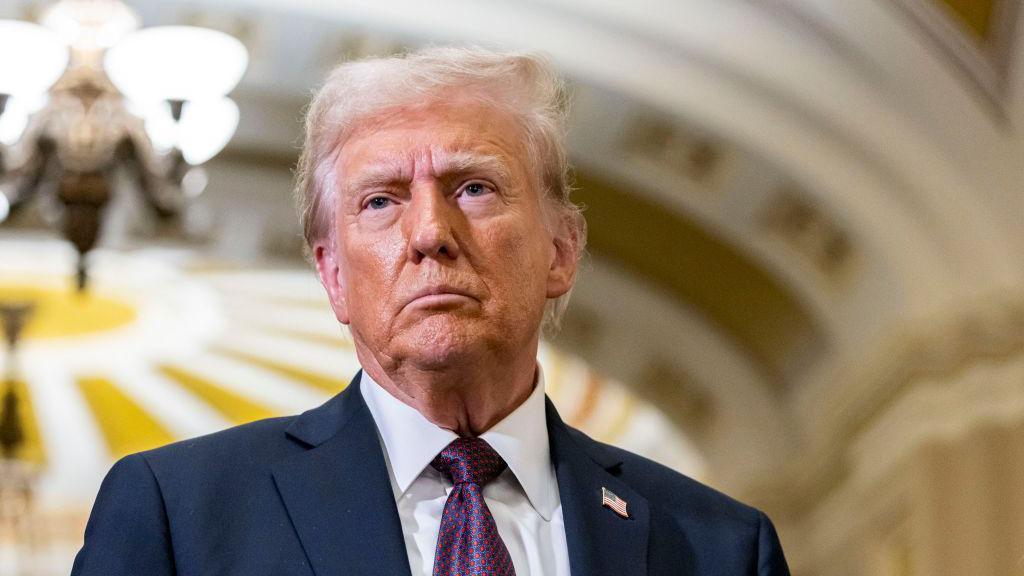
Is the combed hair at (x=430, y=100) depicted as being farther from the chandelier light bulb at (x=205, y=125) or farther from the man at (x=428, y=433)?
the chandelier light bulb at (x=205, y=125)

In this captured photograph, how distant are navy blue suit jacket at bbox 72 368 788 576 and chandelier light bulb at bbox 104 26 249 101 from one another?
4.52 metres

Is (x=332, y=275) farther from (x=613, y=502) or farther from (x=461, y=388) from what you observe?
(x=613, y=502)

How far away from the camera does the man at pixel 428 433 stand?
2.03 m

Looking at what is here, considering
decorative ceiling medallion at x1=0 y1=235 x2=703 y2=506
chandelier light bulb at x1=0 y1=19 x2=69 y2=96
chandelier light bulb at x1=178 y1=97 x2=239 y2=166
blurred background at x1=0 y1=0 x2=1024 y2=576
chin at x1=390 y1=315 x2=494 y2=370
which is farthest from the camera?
decorative ceiling medallion at x1=0 y1=235 x2=703 y2=506

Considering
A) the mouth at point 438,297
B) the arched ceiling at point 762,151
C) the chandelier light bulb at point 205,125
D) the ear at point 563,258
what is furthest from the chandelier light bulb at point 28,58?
the mouth at point 438,297

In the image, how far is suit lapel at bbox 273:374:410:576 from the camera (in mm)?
1994

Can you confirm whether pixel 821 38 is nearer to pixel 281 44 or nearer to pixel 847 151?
pixel 847 151

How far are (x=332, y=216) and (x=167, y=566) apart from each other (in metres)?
0.57

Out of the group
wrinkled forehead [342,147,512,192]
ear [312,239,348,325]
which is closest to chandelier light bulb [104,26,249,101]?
ear [312,239,348,325]

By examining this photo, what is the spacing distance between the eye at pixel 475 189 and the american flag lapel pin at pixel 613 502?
43cm

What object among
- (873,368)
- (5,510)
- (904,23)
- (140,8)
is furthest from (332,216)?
(5,510)

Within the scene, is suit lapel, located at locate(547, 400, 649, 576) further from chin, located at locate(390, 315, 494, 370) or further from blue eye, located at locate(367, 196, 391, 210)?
blue eye, located at locate(367, 196, 391, 210)

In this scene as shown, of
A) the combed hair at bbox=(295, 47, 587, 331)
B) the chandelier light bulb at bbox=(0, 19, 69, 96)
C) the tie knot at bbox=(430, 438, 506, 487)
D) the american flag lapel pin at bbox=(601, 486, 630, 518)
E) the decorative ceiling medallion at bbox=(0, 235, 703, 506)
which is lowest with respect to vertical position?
the tie knot at bbox=(430, 438, 506, 487)

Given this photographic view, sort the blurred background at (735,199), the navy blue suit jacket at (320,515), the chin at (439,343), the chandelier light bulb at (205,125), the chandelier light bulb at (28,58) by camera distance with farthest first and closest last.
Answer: the blurred background at (735,199) → the chandelier light bulb at (205,125) → the chandelier light bulb at (28,58) → the chin at (439,343) → the navy blue suit jacket at (320,515)
